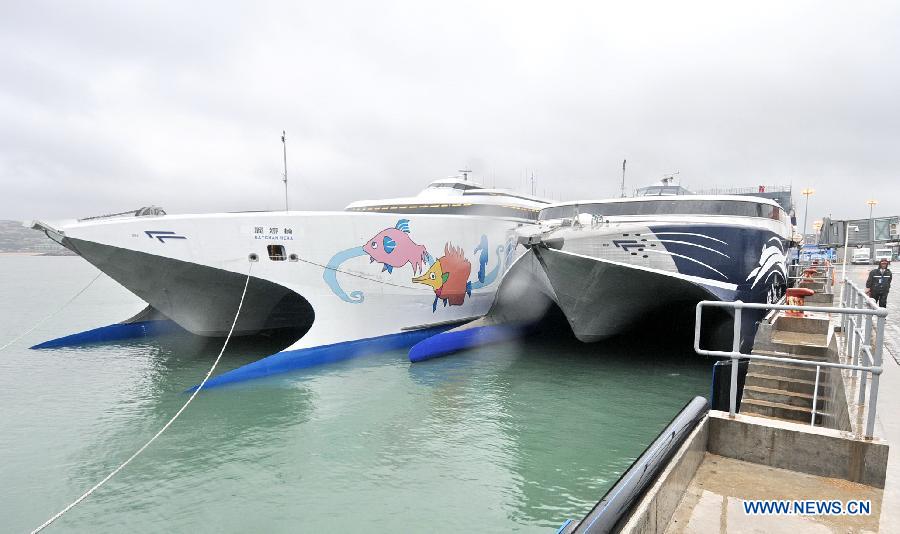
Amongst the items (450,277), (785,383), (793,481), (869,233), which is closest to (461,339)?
(450,277)

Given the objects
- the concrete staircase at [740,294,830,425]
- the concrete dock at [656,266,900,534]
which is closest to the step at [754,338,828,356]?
the concrete staircase at [740,294,830,425]

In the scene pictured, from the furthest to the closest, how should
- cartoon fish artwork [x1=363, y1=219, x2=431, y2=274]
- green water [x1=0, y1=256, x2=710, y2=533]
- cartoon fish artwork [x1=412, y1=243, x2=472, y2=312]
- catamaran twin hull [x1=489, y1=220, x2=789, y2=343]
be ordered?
cartoon fish artwork [x1=412, y1=243, x2=472, y2=312]
cartoon fish artwork [x1=363, y1=219, x2=431, y2=274]
catamaran twin hull [x1=489, y1=220, x2=789, y2=343]
green water [x1=0, y1=256, x2=710, y2=533]

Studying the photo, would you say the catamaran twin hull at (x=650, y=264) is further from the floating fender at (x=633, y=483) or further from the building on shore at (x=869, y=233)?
the building on shore at (x=869, y=233)

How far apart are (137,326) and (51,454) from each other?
39.6 ft

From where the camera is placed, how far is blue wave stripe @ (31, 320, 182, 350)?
53.8 feet

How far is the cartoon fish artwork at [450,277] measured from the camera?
15.3 metres

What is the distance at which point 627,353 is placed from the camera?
49.5 ft

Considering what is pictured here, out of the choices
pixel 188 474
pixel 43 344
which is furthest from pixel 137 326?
pixel 188 474

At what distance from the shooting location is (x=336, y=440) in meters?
8.20

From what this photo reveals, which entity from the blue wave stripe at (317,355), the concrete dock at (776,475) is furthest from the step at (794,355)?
the blue wave stripe at (317,355)

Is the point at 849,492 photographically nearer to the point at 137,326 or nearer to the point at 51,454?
the point at 51,454

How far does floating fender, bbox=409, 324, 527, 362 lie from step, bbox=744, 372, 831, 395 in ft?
25.7

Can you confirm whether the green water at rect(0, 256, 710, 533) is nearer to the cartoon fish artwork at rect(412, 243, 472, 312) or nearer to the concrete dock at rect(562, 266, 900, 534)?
the concrete dock at rect(562, 266, 900, 534)

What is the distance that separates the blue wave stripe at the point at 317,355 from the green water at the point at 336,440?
377 mm
